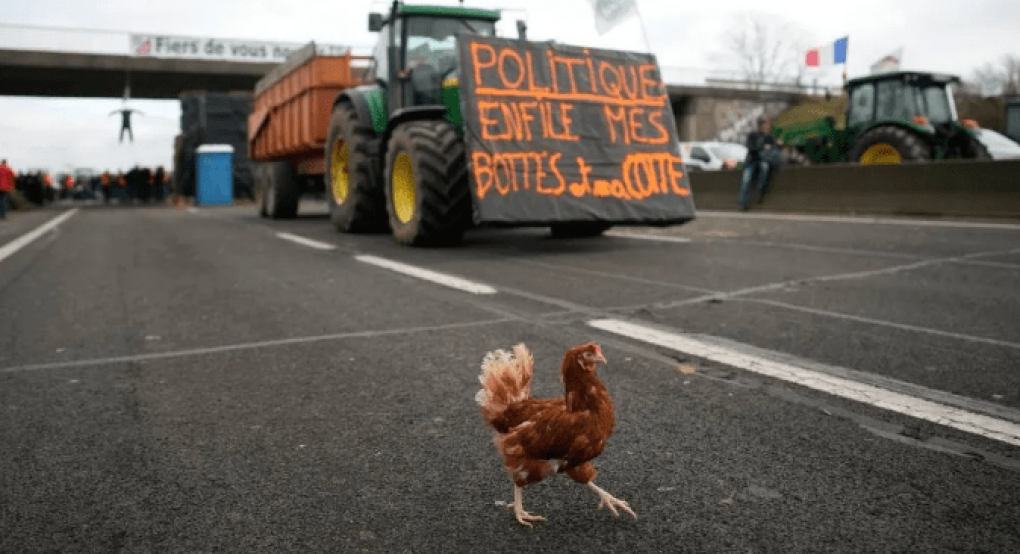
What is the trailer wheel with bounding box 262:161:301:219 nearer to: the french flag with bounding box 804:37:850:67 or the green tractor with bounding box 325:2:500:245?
the green tractor with bounding box 325:2:500:245

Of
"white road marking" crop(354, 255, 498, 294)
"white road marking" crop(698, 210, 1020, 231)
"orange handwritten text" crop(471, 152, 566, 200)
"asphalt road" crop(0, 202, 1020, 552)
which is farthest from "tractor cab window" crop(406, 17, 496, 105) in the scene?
"white road marking" crop(698, 210, 1020, 231)

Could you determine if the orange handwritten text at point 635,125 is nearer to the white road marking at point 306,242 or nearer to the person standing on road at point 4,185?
the white road marking at point 306,242

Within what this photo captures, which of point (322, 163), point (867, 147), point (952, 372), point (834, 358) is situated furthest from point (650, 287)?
point (867, 147)

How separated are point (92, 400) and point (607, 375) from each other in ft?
6.99

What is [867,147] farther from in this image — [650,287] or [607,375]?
[607,375]

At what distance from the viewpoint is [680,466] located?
271 centimetres

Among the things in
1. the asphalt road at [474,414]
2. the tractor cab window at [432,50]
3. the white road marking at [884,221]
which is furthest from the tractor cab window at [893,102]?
the asphalt road at [474,414]

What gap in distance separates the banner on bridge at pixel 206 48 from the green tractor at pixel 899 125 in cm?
3392

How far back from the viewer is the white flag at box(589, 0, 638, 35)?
9.50 meters

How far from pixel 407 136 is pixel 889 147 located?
37.8ft

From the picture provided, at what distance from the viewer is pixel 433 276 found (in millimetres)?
7375

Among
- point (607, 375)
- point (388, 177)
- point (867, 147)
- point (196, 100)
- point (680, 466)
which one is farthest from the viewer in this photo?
point (196, 100)

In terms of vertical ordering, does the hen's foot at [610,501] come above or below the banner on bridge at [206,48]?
below

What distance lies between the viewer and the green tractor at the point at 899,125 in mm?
16906
